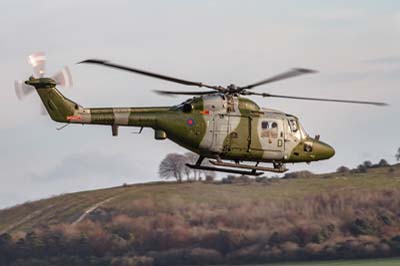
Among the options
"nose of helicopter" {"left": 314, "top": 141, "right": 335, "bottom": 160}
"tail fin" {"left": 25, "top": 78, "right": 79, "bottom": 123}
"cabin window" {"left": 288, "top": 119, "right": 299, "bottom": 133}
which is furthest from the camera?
"nose of helicopter" {"left": 314, "top": 141, "right": 335, "bottom": 160}

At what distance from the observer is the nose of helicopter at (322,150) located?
61625mm

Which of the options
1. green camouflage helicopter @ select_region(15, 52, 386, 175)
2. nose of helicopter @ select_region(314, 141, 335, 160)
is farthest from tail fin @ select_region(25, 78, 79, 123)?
nose of helicopter @ select_region(314, 141, 335, 160)

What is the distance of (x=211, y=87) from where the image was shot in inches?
2266

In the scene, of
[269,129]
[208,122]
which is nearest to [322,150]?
[269,129]

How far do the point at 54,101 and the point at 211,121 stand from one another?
8815mm

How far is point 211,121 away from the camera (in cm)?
5738

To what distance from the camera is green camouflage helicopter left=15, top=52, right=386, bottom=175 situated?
2183 inches

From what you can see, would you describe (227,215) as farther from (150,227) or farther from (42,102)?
(42,102)

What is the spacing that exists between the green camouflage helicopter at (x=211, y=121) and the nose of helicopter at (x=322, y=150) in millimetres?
1798

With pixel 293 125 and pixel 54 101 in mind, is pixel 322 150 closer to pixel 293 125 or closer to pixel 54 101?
pixel 293 125

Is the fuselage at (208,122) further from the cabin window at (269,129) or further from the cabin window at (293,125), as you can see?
the cabin window at (293,125)

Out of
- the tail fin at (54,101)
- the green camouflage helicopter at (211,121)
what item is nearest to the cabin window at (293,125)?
the green camouflage helicopter at (211,121)

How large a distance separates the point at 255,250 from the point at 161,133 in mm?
144247

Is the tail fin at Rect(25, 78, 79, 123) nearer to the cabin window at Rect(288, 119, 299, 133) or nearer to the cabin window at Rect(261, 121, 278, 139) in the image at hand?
the cabin window at Rect(261, 121, 278, 139)
